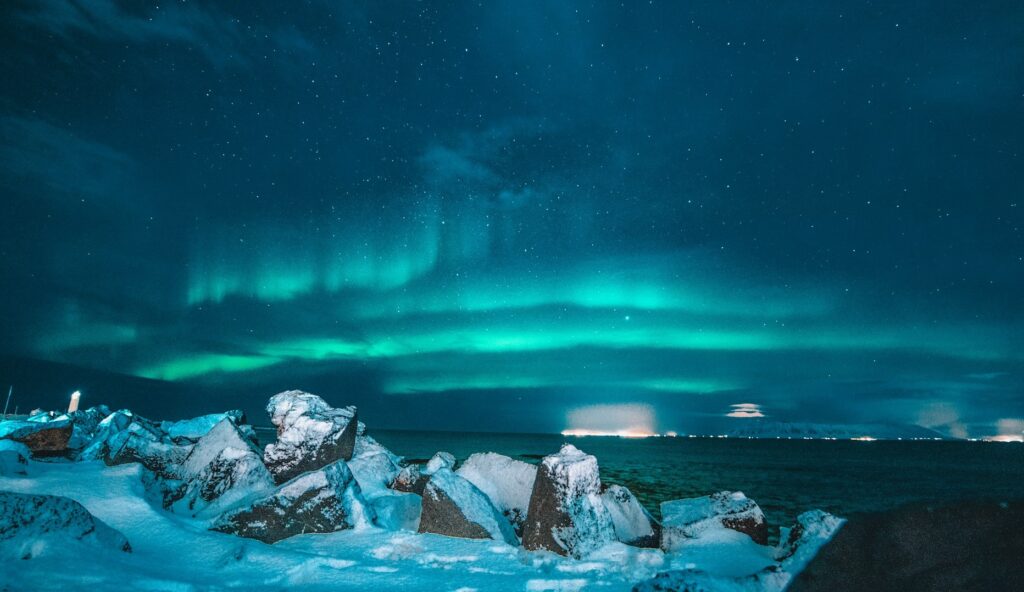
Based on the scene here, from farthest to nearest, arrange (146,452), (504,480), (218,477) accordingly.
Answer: (146,452) < (504,480) < (218,477)

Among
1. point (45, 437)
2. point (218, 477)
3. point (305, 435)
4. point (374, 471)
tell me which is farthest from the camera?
point (45, 437)

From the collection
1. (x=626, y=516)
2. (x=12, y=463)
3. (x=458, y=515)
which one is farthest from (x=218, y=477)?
(x=626, y=516)

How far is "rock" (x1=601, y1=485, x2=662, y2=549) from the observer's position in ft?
23.1

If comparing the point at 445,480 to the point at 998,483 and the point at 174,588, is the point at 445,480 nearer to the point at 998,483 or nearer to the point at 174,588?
the point at 174,588

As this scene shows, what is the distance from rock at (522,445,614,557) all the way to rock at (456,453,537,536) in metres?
1.66

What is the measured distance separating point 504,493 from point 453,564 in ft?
9.90

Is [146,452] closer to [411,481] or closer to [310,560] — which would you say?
[411,481]

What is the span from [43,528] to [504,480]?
20.4ft

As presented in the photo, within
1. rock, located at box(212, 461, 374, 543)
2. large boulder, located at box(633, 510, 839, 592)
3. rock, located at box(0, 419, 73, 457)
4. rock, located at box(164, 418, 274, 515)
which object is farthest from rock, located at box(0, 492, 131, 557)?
rock, located at box(0, 419, 73, 457)

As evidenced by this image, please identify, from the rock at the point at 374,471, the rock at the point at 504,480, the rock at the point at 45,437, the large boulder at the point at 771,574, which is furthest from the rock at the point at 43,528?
the rock at the point at 45,437

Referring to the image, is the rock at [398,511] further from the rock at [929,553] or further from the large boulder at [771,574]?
the rock at [929,553]

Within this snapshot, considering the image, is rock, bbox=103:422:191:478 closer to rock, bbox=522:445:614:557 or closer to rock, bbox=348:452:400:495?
rock, bbox=348:452:400:495

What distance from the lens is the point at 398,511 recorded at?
7797 mm

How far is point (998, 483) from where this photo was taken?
163 ft
